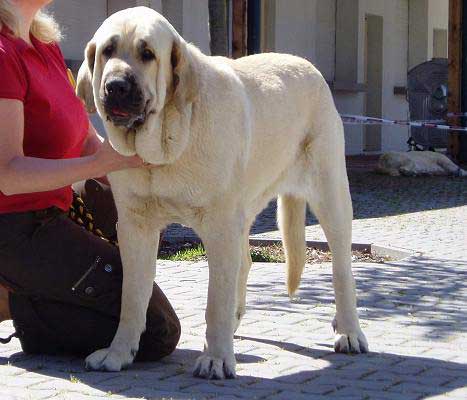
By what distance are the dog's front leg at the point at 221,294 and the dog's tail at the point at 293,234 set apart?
127 centimetres

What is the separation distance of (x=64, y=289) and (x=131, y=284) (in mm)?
297

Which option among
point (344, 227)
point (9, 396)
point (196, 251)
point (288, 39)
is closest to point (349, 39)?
point (288, 39)

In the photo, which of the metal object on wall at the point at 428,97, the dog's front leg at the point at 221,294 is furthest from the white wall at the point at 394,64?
the dog's front leg at the point at 221,294

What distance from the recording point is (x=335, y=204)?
18.4 feet

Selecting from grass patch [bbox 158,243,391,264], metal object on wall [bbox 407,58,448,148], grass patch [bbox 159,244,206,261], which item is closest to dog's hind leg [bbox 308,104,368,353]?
grass patch [bbox 158,243,391,264]

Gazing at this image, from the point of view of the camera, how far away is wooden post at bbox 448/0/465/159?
18562 mm

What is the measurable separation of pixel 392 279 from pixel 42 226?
355 centimetres

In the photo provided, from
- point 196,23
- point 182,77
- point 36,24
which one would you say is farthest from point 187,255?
point 196,23

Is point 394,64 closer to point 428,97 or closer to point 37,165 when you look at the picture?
point 428,97

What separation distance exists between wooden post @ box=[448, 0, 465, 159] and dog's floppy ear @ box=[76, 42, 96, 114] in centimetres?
1462

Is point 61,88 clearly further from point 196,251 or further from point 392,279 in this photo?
point 196,251

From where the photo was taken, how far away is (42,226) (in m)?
4.92

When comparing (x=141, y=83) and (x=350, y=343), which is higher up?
(x=141, y=83)

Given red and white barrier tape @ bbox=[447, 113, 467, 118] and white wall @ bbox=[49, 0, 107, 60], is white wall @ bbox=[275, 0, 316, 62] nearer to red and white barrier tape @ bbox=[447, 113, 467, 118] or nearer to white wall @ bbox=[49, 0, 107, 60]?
red and white barrier tape @ bbox=[447, 113, 467, 118]
